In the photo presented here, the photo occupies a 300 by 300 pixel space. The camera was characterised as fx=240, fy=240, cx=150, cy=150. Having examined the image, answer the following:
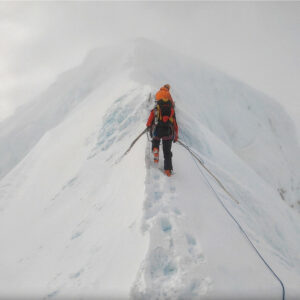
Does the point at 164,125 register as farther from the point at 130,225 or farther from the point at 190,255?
the point at 190,255

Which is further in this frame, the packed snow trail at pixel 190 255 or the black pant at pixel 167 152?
the black pant at pixel 167 152

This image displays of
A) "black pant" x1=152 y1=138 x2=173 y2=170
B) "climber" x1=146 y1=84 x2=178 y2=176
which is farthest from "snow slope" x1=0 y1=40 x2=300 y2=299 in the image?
"climber" x1=146 y1=84 x2=178 y2=176

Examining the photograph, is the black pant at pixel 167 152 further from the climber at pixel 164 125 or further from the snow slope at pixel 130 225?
the snow slope at pixel 130 225

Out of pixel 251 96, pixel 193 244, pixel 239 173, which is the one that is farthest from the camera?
pixel 251 96

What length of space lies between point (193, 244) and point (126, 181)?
2535 mm

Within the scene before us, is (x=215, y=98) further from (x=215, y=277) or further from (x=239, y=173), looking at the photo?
(x=215, y=277)

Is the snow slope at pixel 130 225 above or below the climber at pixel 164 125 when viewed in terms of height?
below

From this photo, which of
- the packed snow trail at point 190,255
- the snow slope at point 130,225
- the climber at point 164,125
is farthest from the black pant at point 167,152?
the packed snow trail at point 190,255

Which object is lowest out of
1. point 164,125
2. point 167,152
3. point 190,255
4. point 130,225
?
point 190,255

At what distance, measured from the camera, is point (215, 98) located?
25938 millimetres

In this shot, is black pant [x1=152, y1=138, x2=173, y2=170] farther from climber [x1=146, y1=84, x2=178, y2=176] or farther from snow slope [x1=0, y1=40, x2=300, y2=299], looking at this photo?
snow slope [x1=0, y1=40, x2=300, y2=299]

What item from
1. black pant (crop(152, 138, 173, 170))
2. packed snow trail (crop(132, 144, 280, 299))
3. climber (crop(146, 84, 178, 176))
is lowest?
packed snow trail (crop(132, 144, 280, 299))

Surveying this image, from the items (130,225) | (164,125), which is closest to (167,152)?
(164,125)

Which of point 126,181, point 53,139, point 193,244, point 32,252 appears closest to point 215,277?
point 193,244
